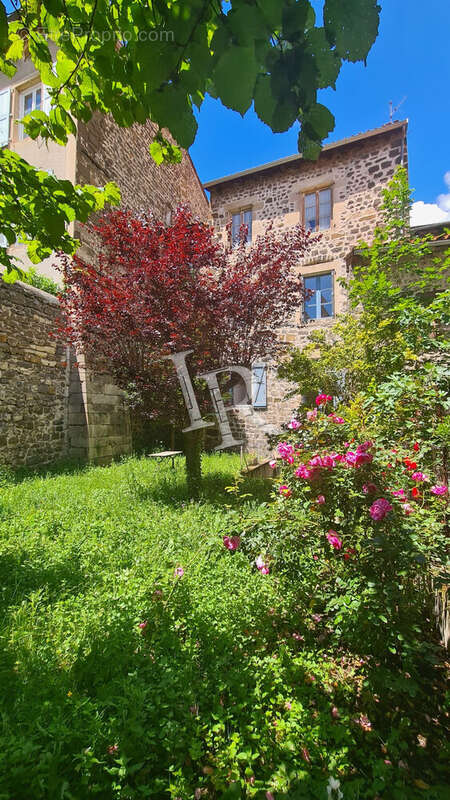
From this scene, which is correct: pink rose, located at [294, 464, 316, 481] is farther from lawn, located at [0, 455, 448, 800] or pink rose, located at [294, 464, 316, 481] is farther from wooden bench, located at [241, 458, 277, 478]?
wooden bench, located at [241, 458, 277, 478]

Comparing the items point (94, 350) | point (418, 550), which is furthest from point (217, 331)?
point (418, 550)

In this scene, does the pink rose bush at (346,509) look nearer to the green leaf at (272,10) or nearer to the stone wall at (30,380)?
the green leaf at (272,10)

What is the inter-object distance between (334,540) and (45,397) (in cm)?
625

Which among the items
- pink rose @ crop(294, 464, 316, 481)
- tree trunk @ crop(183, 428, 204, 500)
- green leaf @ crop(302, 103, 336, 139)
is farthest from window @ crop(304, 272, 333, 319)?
green leaf @ crop(302, 103, 336, 139)

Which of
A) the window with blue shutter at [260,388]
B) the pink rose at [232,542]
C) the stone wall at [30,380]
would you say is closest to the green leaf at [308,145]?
the pink rose at [232,542]

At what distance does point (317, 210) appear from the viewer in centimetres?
1028

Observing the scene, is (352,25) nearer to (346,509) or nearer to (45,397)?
(346,509)

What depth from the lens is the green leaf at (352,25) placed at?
85 cm

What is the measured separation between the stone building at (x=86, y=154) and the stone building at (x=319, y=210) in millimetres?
2723

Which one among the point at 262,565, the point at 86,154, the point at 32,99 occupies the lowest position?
the point at 262,565

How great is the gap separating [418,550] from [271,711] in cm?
114

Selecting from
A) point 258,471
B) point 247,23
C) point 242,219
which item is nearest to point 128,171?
point 242,219

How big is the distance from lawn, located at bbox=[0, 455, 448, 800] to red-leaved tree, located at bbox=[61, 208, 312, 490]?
2566mm

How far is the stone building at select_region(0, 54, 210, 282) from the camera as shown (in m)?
→ 7.24
